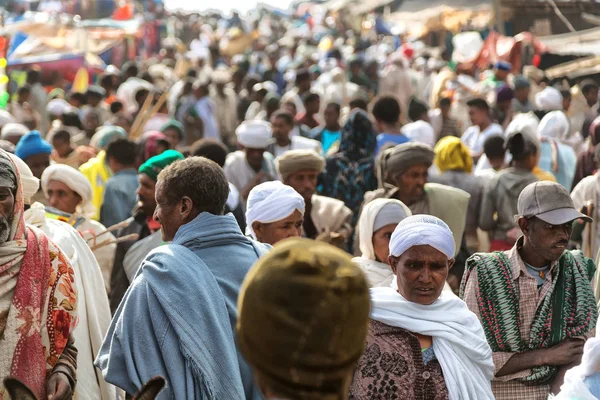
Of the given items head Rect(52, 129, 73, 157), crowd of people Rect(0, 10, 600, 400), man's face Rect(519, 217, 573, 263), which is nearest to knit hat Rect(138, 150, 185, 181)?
crowd of people Rect(0, 10, 600, 400)

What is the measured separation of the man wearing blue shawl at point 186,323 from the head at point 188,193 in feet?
0.22

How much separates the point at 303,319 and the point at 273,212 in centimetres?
322

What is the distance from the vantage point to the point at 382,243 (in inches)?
210

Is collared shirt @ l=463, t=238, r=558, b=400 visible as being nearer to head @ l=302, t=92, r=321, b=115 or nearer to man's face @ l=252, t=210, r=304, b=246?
man's face @ l=252, t=210, r=304, b=246

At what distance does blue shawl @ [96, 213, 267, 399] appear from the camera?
3729 millimetres

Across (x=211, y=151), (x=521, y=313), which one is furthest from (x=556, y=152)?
(x=521, y=313)

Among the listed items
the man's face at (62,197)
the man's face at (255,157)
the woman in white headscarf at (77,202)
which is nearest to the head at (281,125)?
the man's face at (255,157)

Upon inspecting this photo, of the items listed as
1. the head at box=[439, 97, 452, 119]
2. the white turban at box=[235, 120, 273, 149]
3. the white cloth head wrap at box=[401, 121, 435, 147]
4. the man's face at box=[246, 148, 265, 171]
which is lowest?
the head at box=[439, 97, 452, 119]

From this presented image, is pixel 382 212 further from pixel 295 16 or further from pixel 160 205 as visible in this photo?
pixel 295 16

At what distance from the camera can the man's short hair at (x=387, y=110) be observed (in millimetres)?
9625

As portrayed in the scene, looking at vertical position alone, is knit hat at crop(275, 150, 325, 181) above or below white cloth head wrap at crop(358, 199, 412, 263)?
below

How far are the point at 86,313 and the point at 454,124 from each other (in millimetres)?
10009

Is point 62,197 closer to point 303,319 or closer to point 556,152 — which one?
point 303,319

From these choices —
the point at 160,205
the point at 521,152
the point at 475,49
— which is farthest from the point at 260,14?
the point at 160,205
